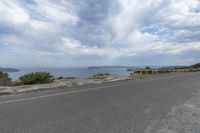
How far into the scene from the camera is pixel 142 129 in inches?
196

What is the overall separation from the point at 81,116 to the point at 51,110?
1.26 m

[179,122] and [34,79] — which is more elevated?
[34,79]

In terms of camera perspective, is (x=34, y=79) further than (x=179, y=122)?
Yes

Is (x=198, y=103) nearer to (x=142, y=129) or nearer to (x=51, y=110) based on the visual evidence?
(x=142, y=129)

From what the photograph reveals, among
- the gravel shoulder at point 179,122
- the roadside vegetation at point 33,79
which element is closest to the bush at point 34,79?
the roadside vegetation at point 33,79

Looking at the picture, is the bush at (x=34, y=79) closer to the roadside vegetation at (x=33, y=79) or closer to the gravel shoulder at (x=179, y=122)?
the roadside vegetation at (x=33, y=79)

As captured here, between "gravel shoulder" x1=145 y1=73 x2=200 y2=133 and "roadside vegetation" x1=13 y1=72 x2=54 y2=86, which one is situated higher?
"roadside vegetation" x1=13 y1=72 x2=54 y2=86

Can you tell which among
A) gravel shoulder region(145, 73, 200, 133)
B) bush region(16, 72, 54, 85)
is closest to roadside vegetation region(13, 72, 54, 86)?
bush region(16, 72, 54, 85)

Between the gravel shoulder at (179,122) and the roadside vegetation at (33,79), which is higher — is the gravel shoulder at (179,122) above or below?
below

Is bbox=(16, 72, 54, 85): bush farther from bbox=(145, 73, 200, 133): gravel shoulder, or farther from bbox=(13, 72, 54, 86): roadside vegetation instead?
bbox=(145, 73, 200, 133): gravel shoulder

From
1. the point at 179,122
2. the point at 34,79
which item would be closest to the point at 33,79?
the point at 34,79

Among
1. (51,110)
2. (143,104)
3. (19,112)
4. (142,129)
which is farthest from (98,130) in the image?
(143,104)

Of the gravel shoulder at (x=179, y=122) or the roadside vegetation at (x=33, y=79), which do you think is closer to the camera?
the gravel shoulder at (x=179, y=122)

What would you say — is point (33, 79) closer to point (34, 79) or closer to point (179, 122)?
point (34, 79)
